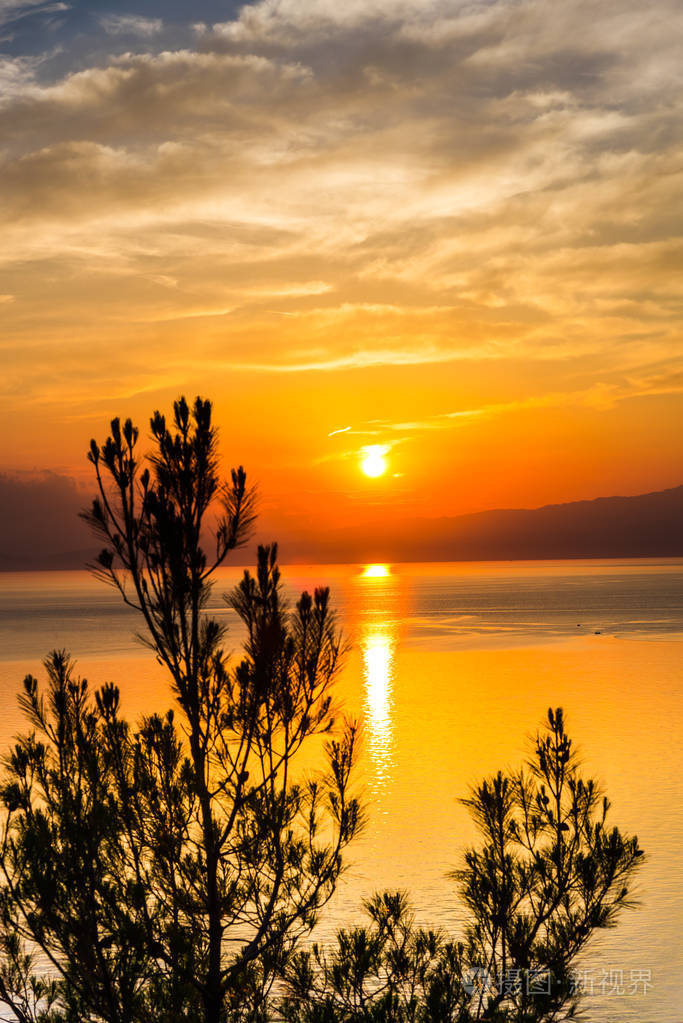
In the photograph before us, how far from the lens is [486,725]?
39.2 m

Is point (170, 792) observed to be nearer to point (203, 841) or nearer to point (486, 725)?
point (203, 841)

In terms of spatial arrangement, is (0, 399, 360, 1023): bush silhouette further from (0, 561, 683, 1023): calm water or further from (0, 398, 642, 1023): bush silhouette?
(0, 561, 683, 1023): calm water

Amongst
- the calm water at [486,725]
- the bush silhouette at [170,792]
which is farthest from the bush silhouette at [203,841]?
the calm water at [486,725]

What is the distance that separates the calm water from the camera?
60.4 ft

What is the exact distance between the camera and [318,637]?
387 inches

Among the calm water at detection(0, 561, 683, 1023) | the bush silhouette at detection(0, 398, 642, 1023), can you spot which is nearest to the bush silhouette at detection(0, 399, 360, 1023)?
the bush silhouette at detection(0, 398, 642, 1023)

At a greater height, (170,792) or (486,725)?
(170,792)

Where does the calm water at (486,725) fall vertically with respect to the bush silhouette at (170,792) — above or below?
below

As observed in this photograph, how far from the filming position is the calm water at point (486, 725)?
1842cm

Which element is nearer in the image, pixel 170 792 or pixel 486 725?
pixel 170 792

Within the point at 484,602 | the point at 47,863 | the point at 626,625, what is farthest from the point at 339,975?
the point at 484,602

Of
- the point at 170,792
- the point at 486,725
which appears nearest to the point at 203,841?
the point at 170,792

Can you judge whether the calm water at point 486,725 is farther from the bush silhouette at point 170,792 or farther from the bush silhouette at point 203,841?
the bush silhouette at point 170,792

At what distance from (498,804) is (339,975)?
242cm
